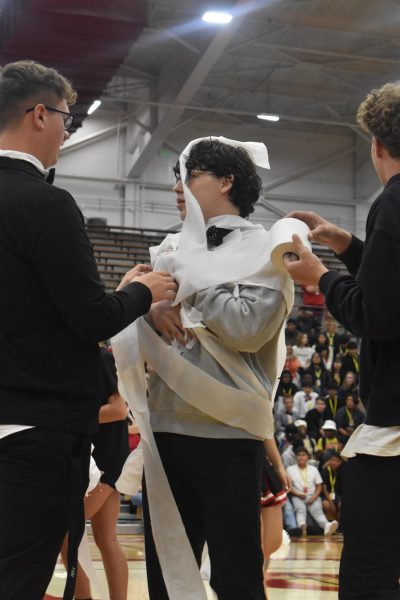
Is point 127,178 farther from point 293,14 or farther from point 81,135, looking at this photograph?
point 293,14

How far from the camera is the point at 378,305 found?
2.14m

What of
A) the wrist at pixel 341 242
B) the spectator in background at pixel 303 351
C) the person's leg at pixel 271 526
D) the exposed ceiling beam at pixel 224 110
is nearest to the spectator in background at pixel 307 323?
the spectator in background at pixel 303 351

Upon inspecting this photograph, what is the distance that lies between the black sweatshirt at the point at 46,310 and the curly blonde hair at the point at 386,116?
0.87 metres

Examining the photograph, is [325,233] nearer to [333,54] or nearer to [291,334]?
[291,334]

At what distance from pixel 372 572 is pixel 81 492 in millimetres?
813

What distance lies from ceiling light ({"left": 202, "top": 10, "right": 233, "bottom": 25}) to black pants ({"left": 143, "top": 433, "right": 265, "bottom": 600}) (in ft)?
37.9

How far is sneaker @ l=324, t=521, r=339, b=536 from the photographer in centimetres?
1149

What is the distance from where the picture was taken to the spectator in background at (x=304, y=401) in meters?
14.0

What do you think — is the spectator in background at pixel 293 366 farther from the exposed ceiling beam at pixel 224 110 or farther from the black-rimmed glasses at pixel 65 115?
the black-rimmed glasses at pixel 65 115

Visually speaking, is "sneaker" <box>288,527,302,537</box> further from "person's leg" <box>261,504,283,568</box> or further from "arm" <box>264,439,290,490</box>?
"arm" <box>264,439,290,490</box>

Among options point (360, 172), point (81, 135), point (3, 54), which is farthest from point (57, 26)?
point (360, 172)

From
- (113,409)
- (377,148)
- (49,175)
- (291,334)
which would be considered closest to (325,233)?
(377,148)

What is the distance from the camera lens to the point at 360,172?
73.0 feet

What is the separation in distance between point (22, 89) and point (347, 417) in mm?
11750
